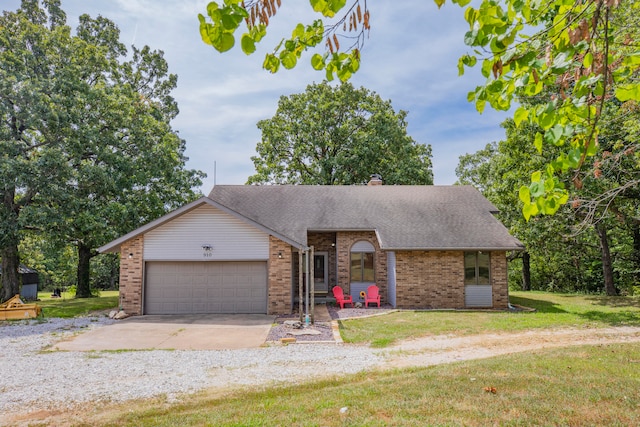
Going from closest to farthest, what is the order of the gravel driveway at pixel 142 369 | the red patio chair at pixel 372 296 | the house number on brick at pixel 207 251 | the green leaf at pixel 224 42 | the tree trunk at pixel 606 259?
the green leaf at pixel 224 42
the gravel driveway at pixel 142 369
the house number on brick at pixel 207 251
the red patio chair at pixel 372 296
the tree trunk at pixel 606 259

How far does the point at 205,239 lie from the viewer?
15.8 meters

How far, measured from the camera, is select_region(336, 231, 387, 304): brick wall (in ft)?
60.3

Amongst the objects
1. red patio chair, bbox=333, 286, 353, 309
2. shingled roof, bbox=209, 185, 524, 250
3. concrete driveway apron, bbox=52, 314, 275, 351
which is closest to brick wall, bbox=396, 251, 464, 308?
shingled roof, bbox=209, 185, 524, 250

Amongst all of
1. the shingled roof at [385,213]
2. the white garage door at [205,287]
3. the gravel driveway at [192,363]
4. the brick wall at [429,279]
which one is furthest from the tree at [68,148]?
the brick wall at [429,279]

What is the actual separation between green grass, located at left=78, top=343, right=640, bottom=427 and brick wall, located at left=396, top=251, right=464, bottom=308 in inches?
359

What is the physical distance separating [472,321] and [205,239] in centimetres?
984

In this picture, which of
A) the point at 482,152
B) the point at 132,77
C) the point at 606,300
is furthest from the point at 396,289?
the point at 482,152

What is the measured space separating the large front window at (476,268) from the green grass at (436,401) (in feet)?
30.7

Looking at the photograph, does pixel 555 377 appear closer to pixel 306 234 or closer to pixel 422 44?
pixel 422 44

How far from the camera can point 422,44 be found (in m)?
4.95

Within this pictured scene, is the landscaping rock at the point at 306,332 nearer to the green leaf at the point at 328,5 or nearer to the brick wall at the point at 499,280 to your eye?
the brick wall at the point at 499,280

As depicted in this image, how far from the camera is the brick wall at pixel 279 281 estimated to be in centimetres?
1545

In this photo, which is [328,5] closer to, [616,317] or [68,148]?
[616,317]

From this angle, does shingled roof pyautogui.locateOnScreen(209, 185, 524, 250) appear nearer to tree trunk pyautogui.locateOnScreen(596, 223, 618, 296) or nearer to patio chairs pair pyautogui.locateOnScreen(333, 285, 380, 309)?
patio chairs pair pyautogui.locateOnScreen(333, 285, 380, 309)
